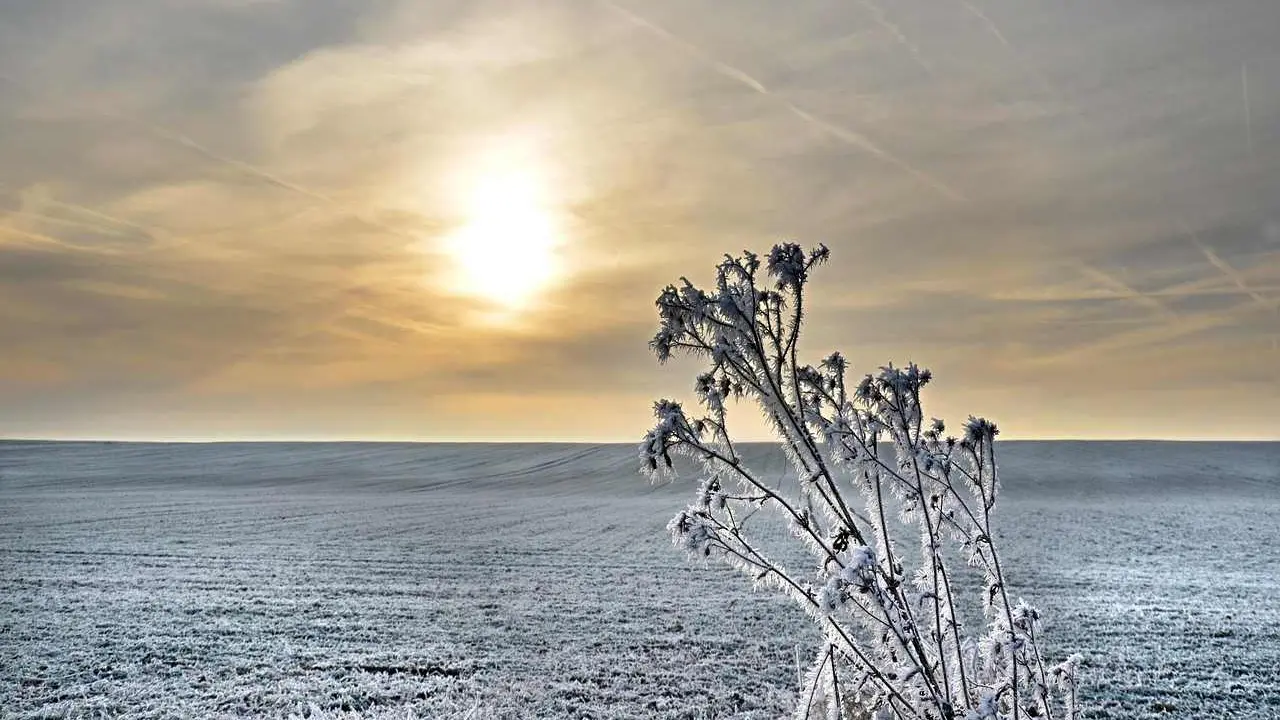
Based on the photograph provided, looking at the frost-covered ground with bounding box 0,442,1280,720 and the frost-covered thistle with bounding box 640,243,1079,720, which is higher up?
the frost-covered thistle with bounding box 640,243,1079,720

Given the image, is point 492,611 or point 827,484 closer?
point 827,484

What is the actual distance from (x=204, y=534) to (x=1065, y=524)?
102 feet

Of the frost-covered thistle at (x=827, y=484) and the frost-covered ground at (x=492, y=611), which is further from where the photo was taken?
the frost-covered ground at (x=492, y=611)

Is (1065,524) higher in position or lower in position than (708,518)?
lower

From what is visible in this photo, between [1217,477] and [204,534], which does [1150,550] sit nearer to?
[204,534]

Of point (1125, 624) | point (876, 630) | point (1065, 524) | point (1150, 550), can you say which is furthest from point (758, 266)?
point (1065, 524)

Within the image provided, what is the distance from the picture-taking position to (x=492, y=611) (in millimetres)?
14641

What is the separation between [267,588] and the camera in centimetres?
1655

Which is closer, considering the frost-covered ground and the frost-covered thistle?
the frost-covered thistle

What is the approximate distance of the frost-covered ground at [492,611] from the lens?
9492 mm

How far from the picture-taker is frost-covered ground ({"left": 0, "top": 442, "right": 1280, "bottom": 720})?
9.49 meters

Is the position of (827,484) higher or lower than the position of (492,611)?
higher

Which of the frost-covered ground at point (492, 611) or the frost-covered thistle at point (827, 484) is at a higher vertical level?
the frost-covered thistle at point (827, 484)

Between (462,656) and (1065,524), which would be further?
(1065,524)
